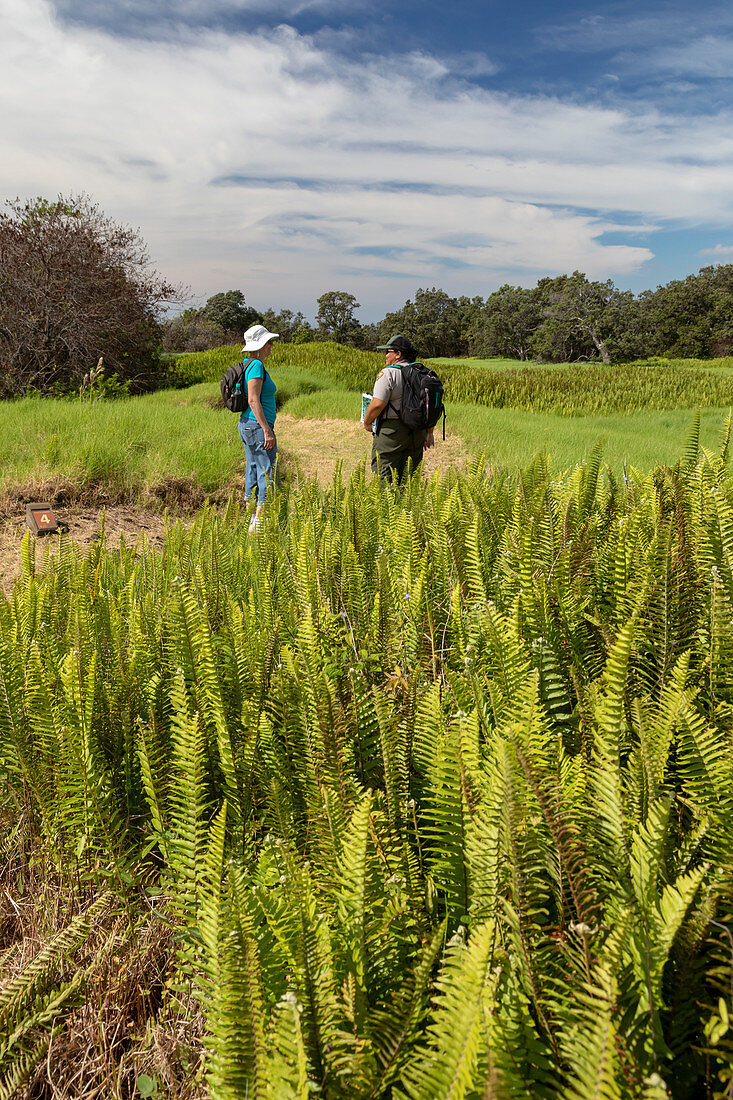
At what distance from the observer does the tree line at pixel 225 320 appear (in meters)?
15.3

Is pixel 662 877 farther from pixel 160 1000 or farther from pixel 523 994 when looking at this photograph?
pixel 160 1000

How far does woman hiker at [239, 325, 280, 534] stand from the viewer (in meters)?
6.37

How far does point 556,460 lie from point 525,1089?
781 cm

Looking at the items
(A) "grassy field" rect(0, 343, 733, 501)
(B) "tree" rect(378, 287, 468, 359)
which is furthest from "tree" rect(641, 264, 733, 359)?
(A) "grassy field" rect(0, 343, 733, 501)

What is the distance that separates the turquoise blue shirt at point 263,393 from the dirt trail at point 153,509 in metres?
0.67

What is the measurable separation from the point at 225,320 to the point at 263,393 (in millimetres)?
81644

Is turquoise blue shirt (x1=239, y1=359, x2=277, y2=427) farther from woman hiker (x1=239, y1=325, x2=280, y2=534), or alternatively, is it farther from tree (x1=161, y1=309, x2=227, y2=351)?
tree (x1=161, y1=309, x2=227, y2=351)

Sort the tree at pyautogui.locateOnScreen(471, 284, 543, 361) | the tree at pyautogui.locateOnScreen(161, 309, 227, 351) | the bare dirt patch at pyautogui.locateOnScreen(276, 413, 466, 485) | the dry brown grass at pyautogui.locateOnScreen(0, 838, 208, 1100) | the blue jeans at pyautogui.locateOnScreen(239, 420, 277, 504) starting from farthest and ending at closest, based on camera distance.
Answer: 1. the tree at pyautogui.locateOnScreen(471, 284, 543, 361)
2. the tree at pyautogui.locateOnScreen(161, 309, 227, 351)
3. the bare dirt patch at pyautogui.locateOnScreen(276, 413, 466, 485)
4. the blue jeans at pyautogui.locateOnScreen(239, 420, 277, 504)
5. the dry brown grass at pyautogui.locateOnScreen(0, 838, 208, 1100)

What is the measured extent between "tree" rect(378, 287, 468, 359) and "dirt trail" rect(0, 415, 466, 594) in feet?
238

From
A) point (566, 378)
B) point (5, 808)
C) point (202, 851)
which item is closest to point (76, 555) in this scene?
point (5, 808)

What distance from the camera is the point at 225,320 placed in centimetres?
8150

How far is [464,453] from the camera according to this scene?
35.2ft

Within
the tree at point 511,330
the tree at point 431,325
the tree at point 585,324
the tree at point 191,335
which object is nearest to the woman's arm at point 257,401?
the tree at point 191,335

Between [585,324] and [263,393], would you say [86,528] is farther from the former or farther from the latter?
[585,324]
